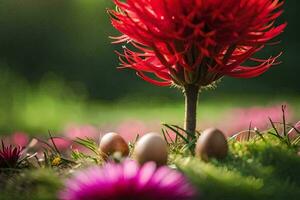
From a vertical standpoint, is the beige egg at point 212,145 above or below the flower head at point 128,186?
Result: above

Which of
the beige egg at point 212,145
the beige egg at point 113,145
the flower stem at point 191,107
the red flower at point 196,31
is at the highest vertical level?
the red flower at point 196,31

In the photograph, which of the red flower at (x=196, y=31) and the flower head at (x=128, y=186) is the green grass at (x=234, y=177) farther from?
the red flower at (x=196, y=31)

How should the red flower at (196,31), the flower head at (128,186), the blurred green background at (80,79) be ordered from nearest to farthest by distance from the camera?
the flower head at (128,186) < the red flower at (196,31) < the blurred green background at (80,79)

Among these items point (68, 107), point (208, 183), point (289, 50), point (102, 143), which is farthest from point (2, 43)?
point (208, 183)

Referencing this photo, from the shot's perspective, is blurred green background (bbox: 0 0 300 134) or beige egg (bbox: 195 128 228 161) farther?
blurred green background (bbox: 0 0 300 134)

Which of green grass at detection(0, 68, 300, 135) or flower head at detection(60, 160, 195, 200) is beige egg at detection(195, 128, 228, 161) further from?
green grass at detection(0, 68, 300, 135)

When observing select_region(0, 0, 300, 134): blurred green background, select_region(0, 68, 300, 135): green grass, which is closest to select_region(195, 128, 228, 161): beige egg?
select_region(0, 68, 300, 135): green grass

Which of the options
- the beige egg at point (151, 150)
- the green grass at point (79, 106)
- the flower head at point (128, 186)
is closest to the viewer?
the flower head at point (128, 186)

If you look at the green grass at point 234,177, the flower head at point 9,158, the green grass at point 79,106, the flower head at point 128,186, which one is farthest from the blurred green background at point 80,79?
the flower head at point 128,186
